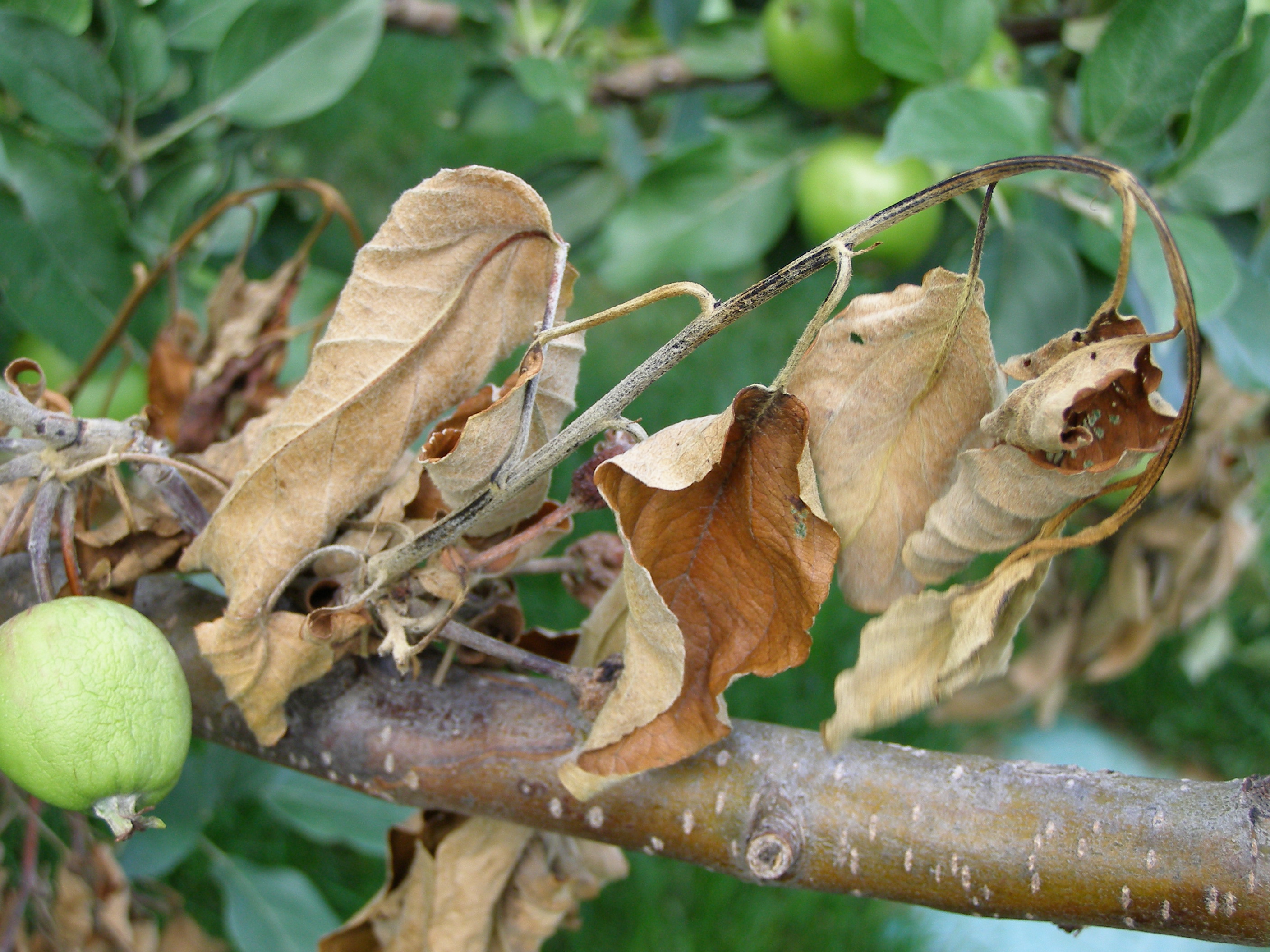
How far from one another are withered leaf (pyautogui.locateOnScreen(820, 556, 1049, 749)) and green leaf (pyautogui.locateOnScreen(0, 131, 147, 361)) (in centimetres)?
69

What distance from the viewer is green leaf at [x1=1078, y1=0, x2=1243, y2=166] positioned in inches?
30.5

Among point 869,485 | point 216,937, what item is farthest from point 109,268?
point 216,937

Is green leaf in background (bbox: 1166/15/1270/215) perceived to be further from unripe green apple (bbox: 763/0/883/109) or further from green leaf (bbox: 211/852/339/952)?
green leaf (bbox: 211/852/339/952)

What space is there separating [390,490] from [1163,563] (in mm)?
986

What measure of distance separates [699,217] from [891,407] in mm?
607

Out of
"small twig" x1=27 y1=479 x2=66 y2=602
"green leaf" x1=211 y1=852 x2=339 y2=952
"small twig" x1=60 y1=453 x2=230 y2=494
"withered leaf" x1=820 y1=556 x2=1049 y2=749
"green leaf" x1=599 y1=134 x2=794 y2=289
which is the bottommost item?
"green leaf" x1=211 y1=852 x2=339 y2=952

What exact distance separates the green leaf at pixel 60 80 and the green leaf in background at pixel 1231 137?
34.5 inches

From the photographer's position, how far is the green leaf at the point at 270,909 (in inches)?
37.3

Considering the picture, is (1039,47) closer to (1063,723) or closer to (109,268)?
(109,268)

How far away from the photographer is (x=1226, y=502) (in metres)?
1.13

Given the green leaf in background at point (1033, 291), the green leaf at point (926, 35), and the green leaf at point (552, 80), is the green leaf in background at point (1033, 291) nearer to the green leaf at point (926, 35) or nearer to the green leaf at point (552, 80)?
the green leaf at point (926, 35)

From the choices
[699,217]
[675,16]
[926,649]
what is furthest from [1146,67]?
[926,649]

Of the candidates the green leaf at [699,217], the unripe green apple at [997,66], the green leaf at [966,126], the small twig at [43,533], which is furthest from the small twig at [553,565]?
the unripe green apple at [997,66]

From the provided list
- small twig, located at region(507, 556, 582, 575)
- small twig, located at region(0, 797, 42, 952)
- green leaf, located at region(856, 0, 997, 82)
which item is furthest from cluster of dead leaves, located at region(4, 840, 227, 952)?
green leaf, located at region(856, 0, 997, 82)
